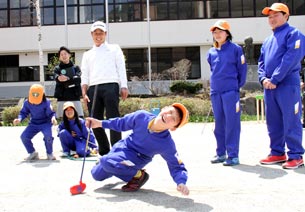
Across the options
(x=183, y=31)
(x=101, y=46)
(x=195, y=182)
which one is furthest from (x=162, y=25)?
(x=195, y=182)

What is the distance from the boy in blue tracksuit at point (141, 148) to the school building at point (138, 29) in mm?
22065

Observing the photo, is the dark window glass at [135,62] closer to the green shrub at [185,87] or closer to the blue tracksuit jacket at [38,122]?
the green shrub at [185,87]

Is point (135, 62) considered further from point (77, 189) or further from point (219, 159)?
point (77, 189)

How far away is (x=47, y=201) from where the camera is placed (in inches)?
138

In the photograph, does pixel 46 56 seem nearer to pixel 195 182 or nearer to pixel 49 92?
pixel 49 92

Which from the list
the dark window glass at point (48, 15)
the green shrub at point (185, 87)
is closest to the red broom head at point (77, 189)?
the green shrub at point (185, 87)

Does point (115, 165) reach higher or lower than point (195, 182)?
higher

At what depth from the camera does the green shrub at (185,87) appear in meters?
21.3

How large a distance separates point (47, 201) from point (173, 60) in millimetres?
23885

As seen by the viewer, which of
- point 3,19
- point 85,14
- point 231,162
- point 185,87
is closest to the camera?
point 231,162

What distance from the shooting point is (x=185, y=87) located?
2152 centimetres

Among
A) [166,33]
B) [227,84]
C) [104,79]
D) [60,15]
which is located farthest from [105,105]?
[60,15]

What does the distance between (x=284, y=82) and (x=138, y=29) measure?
22.0m

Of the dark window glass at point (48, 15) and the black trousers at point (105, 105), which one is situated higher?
the dark window glass at point (48, 15)
